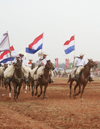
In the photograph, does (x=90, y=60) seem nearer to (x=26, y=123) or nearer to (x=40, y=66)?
(x=40, y=66)

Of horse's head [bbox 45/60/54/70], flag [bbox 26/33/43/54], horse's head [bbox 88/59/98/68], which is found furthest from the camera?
flag [bbox 26/33/43/54]

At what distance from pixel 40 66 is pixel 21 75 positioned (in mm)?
1940

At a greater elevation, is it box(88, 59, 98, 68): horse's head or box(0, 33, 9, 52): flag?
box(0, 33, 9, 52): flag

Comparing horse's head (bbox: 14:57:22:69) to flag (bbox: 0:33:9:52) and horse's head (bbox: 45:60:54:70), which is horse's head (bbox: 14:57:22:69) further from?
flag (bbox: 0:33:9:52)

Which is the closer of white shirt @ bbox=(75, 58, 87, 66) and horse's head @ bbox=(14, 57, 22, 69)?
horse's head @ bbox=(14, 57, 22, 69)

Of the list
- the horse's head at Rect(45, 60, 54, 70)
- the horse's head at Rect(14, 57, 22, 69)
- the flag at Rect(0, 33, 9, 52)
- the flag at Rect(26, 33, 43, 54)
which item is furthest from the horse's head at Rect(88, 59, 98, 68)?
the flag at Rect(0, 33, 9, 52)

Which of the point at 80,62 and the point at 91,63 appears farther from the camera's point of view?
the point at 80,62

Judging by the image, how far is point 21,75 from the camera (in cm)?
1570

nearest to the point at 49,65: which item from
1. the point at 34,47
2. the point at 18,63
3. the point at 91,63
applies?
the point at 18,63

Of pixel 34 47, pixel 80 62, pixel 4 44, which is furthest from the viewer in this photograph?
pixel 4 44

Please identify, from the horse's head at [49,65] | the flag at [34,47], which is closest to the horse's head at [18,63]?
the horse's head at [49,65]

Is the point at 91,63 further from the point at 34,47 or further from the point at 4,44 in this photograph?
the point at 4,44

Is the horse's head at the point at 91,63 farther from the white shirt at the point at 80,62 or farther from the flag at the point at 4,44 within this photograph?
the flag at the point at 4,44

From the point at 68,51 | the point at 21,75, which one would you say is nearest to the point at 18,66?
the point at 21,75
